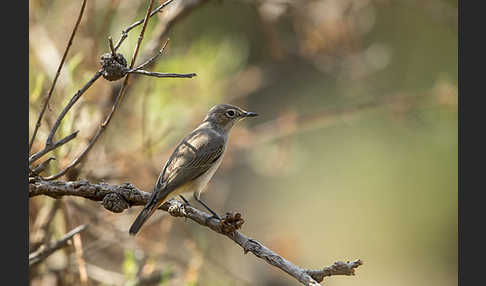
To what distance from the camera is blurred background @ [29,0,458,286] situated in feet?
9.50

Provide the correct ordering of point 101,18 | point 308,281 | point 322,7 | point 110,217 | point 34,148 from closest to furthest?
point 308,281, point 34,148, point 110,217, point 101,18, point 322,7

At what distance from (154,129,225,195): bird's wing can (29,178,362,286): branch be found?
49 cm

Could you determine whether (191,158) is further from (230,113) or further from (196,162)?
(230,113)

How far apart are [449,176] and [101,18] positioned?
5.38 metres

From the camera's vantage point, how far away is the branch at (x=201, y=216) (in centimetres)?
183

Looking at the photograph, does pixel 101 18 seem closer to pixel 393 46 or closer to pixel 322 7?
pixel 322 7

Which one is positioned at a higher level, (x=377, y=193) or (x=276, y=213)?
(x=377, y=193)

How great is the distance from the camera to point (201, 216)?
2.18 metres

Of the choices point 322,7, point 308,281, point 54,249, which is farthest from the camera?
point 322,7

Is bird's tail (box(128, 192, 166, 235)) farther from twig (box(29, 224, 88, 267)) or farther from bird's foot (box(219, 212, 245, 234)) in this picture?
bird's foot (box(219, 212, 245, 234))

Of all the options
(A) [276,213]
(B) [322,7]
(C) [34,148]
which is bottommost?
(C) [34,148]

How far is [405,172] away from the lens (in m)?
7.95

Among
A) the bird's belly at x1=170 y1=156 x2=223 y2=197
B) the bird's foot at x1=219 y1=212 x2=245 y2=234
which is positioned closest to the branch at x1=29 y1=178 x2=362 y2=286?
the bird's foot at x1=219 y1=212 x2=245 y2=234

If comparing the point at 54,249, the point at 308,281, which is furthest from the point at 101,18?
the point at 308,281
